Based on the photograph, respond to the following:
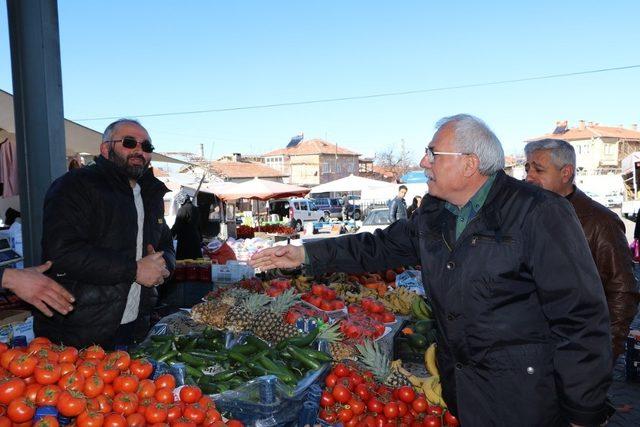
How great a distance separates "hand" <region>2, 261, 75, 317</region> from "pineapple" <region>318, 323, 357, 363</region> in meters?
1.99

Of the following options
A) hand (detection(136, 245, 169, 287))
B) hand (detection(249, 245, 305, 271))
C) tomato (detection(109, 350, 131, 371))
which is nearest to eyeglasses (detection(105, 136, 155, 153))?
hand (detection(136, 245, 169, 287))

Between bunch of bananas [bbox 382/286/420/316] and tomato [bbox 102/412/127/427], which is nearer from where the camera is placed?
tomato [bbox 102/412/127/427]

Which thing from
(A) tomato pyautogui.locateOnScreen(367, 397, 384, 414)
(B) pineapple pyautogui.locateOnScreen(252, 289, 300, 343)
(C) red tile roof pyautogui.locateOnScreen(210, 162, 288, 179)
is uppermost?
(B) pineapple pyautogui.locateOnScreen(252, 289, 300, 343)

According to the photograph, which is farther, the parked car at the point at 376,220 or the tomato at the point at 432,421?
the parked car at the point at 376,220

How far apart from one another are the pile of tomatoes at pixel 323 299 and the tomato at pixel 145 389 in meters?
2.62

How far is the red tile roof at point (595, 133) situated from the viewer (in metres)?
78.3

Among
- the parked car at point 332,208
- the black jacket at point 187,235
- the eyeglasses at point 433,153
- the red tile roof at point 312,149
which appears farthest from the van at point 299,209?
A: the red tile roof at point 312,149

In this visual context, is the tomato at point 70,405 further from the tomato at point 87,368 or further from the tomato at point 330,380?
the tomato at point 330,380

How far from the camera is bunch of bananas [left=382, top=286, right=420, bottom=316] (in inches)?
227

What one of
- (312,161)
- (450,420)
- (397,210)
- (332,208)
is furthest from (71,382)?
(312,161)

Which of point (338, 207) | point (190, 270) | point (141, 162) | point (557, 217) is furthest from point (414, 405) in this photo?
point (338, 207)

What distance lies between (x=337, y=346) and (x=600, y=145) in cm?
8488

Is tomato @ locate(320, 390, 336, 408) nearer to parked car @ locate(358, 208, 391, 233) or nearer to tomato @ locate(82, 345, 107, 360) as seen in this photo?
tomato @ locate(82, 345, 107, 360)

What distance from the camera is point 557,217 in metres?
2.10
